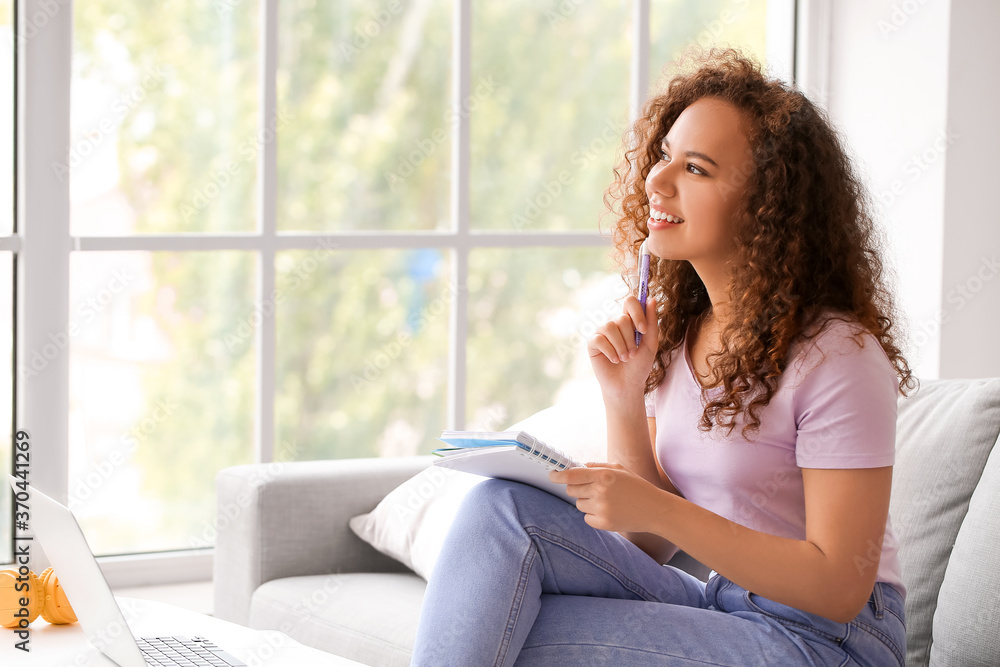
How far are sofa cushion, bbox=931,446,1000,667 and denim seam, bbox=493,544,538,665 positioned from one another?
2.22 ft

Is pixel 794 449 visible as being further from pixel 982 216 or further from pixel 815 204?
pixel 982 216

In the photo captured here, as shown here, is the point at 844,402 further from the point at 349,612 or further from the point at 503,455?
the point at 349,612

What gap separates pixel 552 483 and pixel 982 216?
6.00 feet

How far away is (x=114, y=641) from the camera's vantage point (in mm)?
1241

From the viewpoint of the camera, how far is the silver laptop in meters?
1.21

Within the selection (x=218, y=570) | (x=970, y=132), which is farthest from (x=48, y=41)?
(x=970, y=132)

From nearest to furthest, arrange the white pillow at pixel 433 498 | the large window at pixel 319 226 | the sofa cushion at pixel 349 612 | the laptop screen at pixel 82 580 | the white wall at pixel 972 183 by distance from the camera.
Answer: the laptop screen at pixel 82 580 < the sofa cushion at pixel 349 612 < the white pillow at pixel 433 498 < the large window at pixel 319 226 < the white wall at pixel 972 183

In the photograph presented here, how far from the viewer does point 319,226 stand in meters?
2.69

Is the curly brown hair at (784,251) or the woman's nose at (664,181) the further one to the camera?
the woman's nose at (664,181)

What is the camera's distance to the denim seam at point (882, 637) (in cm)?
138

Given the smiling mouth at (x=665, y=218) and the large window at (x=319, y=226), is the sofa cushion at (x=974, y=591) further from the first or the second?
the large window at (x=319, y=226)

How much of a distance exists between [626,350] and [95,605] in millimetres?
822

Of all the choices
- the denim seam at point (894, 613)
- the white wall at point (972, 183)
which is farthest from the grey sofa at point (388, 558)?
the white wall at point (972, 183)

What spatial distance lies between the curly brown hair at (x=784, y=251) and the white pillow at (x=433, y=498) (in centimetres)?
50
